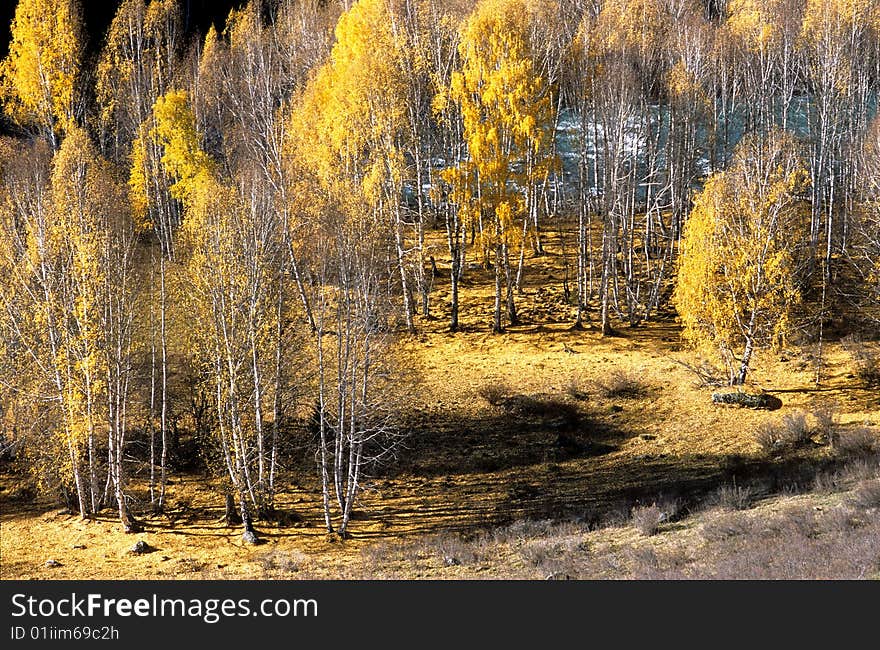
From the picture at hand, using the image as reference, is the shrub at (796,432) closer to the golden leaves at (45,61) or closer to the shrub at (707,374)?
the shrub at (707,374)

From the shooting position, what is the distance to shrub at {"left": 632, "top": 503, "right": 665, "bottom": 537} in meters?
15.5

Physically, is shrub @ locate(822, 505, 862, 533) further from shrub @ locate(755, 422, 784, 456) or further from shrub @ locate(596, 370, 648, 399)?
shrub @ locate(596, 370, 648, 399)

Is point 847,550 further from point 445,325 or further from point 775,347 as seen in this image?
point 445,325

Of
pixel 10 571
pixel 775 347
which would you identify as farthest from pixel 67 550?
pixel 775 347

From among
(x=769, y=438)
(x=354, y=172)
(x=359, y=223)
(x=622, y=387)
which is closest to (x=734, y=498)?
(x=769, y=438)

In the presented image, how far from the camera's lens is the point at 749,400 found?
918 inches

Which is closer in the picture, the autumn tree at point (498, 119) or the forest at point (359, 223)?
the forest at point (359, 223)

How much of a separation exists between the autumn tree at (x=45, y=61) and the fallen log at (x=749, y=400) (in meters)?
34.4

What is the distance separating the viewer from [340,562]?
16031 mm

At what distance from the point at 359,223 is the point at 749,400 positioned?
1334 centimetres

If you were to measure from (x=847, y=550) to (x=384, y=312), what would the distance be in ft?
34.7

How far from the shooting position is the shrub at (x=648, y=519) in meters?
15.5

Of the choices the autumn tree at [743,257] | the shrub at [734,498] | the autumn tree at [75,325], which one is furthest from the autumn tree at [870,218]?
the autumn tree at [75,325]

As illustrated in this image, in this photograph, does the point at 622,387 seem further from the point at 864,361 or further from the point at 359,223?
the point at 359,223
